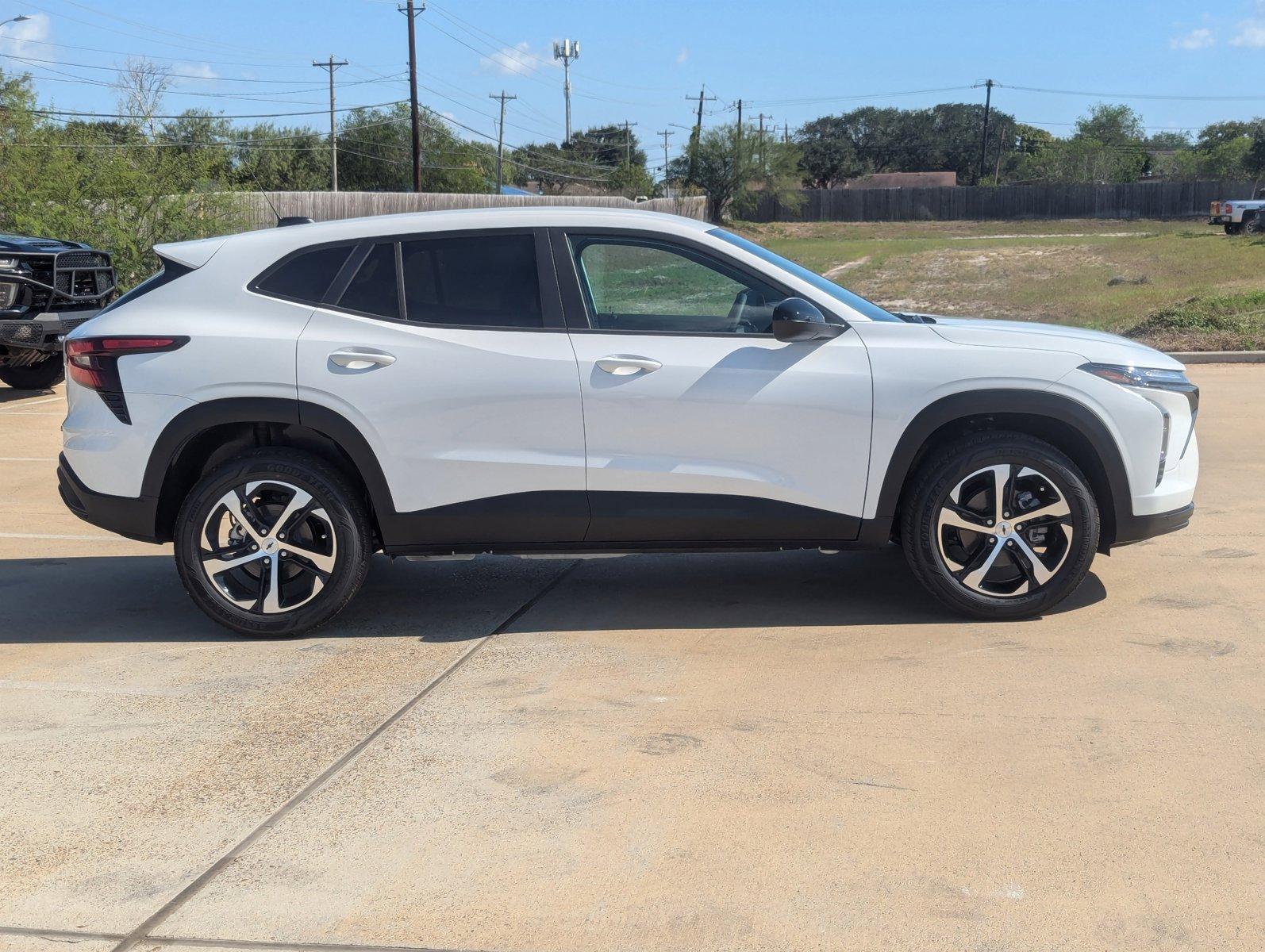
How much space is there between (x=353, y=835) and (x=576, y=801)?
0.65 m

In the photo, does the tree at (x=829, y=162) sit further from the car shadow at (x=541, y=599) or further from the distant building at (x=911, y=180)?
the car shadow at (x=541, y=599)

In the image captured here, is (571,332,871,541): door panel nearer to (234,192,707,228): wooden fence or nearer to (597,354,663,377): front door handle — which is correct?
(597,354,663,377): front door handle

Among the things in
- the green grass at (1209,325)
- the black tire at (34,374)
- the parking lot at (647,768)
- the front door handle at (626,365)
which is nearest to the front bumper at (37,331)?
the black tire at (34,374)

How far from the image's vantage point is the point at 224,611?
545 centimetres

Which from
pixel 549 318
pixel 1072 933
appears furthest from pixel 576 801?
pixel 549 318

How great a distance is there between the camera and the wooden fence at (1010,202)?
7519 centimetres

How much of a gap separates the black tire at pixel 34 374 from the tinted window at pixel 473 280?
969cm

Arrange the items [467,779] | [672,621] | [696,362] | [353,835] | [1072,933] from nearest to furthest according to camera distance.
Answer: [1072,933] < [353,835] < [467,779] < [696,362] < [672,621]

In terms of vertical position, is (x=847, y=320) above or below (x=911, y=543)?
above

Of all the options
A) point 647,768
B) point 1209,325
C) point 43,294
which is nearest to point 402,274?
point 647,768

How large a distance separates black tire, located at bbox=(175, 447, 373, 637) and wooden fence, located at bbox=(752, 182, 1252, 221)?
76396mm

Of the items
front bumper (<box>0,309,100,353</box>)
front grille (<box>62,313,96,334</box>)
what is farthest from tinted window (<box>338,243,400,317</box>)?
front grille (<box>62,313,96,334</box>)

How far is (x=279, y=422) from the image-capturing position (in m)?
5.38

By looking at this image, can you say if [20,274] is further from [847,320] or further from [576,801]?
[576,801]
